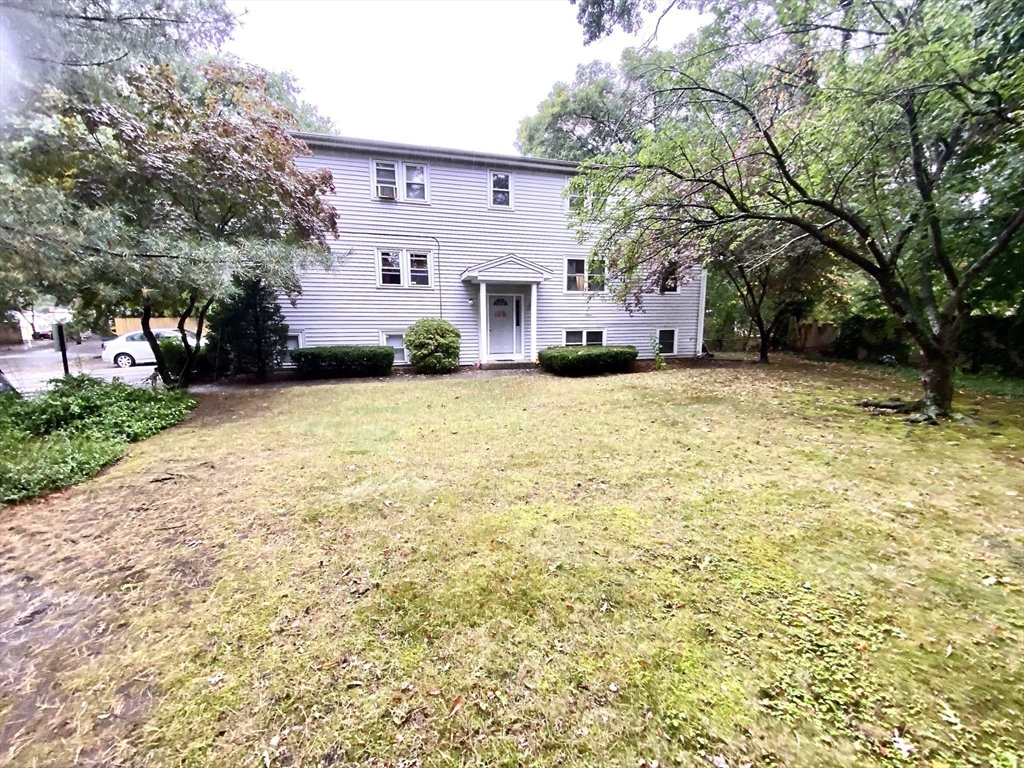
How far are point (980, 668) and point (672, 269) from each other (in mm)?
9610

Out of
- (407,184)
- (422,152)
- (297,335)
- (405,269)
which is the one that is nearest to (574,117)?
(422,152)

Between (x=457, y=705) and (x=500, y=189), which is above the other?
(x=500, y=189)

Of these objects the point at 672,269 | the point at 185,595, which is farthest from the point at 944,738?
the point at 672,269

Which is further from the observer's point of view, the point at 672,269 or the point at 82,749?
the point at 672,269

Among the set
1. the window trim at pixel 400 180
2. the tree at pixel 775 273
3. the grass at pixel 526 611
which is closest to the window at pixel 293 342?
the window trim at pixel 400 180

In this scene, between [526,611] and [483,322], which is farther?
[483,322]

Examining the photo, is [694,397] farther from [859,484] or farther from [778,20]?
[778,20]

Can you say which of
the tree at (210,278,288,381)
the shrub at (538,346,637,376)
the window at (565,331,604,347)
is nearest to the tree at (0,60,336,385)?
the tree at (210,278,288,381)

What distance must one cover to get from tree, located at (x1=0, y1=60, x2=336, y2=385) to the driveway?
4.20 meters

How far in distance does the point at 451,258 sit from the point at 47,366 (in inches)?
547

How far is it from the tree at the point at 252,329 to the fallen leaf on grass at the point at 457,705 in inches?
441

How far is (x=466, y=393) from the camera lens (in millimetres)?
8859

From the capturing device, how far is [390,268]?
12.7 m

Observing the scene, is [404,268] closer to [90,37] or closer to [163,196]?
[163,196]
